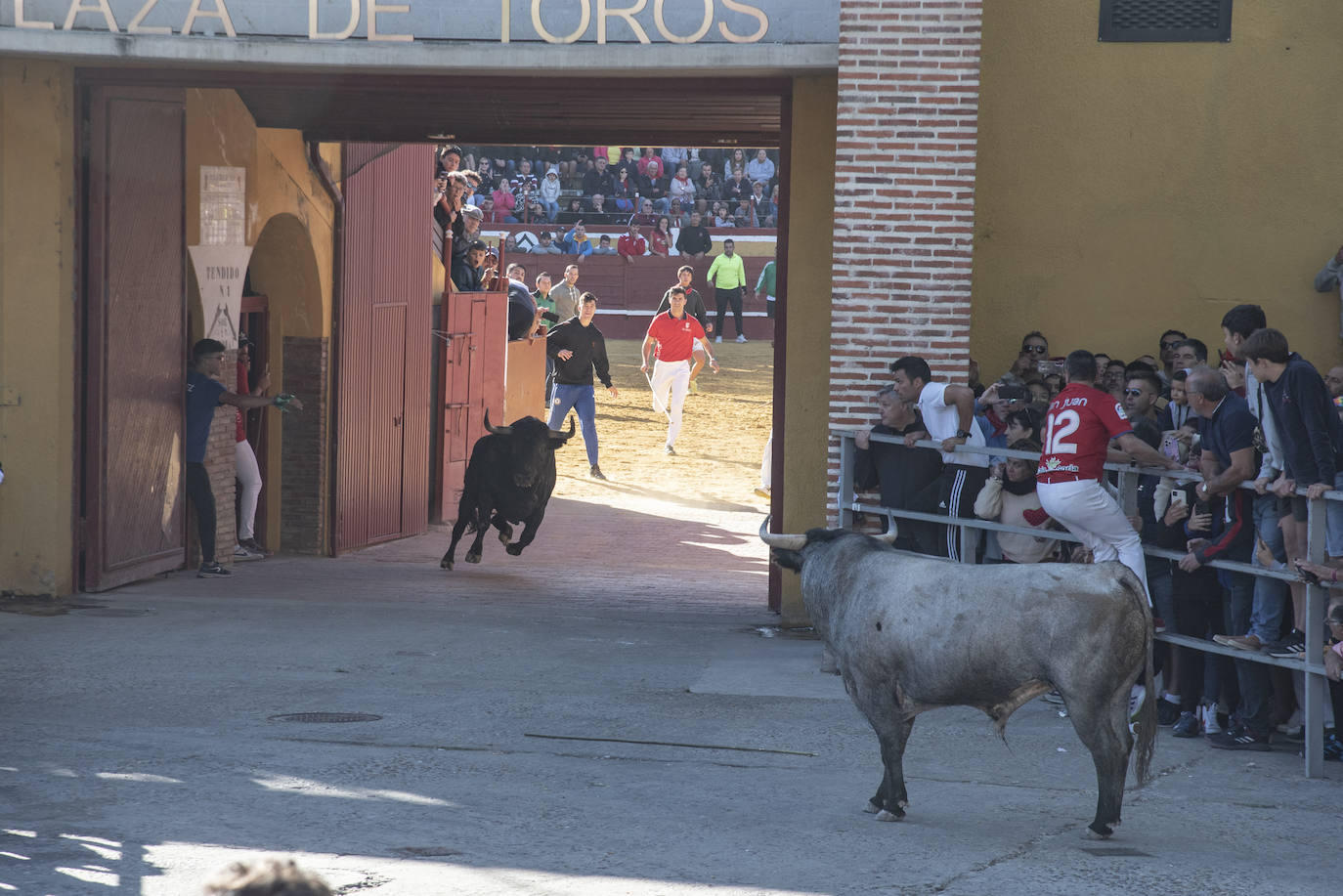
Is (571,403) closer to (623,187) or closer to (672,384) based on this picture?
(672,384)

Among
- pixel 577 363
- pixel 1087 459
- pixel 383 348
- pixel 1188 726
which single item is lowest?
pixel 1188 726

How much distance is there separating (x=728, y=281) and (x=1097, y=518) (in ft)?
→ 87.0

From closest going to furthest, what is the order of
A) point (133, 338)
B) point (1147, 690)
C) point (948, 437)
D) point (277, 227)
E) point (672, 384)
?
1. point (1147, 690)
2. point (948, 437)
3. point (133, 338)
4. point (277, 227)
5. point (672, 384)

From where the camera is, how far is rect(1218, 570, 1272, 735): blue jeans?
27.8 ft

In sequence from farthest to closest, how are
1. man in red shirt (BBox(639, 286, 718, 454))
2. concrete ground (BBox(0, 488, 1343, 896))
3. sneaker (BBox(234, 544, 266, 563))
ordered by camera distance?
man in red shirt (BBox(639, 286, 718, 454)), sneaker (BBox(234, 544, 266, 563)), concrete ground (BBox(0, 488, 1343, 896))

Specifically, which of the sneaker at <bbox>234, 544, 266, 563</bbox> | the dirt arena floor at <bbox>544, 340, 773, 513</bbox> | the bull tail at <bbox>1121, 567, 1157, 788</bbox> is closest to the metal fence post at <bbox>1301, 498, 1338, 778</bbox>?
the bull tail at <bbox>1121, 567, 1157, 788</bbox>

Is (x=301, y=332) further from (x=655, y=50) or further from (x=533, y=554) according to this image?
(x=655, y=50)

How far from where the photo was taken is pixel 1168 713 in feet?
29.7

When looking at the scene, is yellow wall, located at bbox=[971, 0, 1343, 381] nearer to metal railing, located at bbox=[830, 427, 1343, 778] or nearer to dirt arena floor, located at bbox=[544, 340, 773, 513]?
metal railing, located at bbox=[830, 427, 1343, 778]

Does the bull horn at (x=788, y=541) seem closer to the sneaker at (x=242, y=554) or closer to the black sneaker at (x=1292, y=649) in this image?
the black sneaker at (x=1292, y=649)

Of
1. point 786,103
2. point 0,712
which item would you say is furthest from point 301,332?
point 0,712

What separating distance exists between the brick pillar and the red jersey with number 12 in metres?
2.48

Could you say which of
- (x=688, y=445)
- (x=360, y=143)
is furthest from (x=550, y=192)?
(x=360, y=143)

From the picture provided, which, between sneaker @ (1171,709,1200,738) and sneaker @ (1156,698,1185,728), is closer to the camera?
sneaker @ (1171,709,1200,738)
